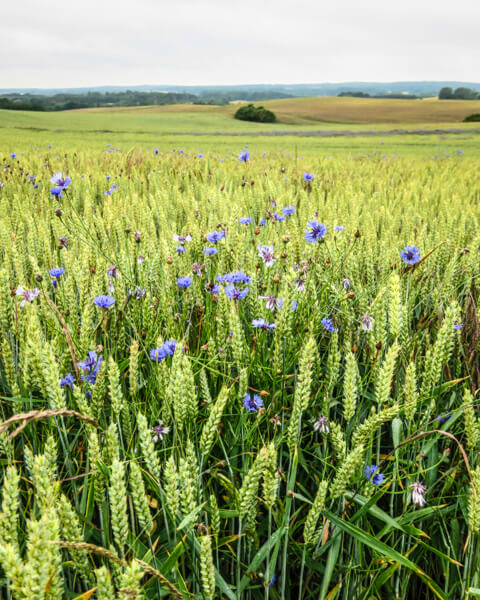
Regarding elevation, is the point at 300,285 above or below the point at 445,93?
below

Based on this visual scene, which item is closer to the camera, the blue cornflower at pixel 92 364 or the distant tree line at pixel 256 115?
the blue cornflower at pixel 92 364

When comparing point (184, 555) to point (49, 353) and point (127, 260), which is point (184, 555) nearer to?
point (49, 353)

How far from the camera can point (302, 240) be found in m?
2.19

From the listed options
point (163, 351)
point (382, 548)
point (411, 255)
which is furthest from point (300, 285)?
point (382, 548)

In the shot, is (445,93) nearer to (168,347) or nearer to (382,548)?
(168,347)

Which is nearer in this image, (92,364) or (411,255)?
(92,364)

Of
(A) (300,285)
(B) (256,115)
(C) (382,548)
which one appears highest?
(B) (256,115)

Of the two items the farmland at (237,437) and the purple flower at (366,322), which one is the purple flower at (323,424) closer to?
the farmland at (237,437)

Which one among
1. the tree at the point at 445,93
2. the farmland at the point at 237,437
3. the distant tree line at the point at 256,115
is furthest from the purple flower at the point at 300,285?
the tree at the point at 445,93

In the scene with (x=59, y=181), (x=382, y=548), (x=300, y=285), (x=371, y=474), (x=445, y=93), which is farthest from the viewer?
(x=445, y=93)

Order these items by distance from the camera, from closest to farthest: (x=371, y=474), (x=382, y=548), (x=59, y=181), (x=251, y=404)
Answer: (x=382, y=548) < (x=371, y=474) < (x=251, y=404) < (x=59, y=181)

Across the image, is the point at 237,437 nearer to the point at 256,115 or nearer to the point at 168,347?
the point at 168,347

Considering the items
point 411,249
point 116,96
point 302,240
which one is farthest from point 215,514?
point 116,96

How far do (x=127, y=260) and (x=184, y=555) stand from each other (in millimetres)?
1254
